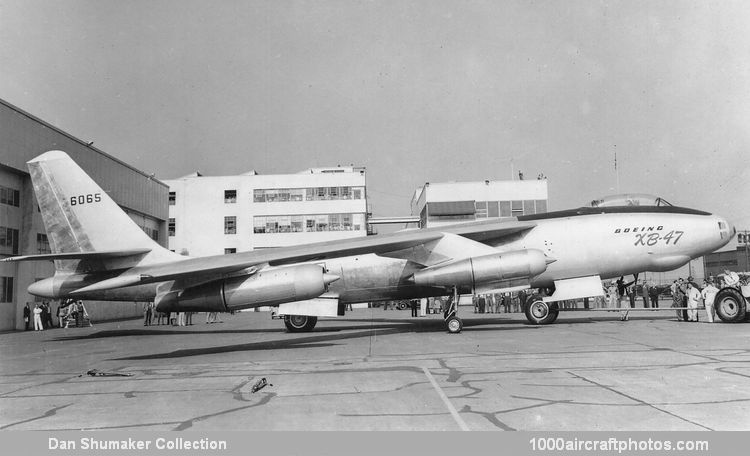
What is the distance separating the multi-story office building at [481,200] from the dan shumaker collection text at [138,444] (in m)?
56.8

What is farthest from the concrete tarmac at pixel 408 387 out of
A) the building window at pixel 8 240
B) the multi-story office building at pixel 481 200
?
the multi-story office building at pixel 481 200

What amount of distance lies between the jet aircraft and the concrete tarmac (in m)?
2.53

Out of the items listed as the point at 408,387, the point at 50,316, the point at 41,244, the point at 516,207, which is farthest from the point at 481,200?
the point at 408,387

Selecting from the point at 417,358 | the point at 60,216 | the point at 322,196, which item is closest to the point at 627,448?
the point at 417,358

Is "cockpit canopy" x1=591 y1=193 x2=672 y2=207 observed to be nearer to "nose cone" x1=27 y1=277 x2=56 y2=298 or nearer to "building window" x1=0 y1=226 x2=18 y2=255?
"nose cone" x1=27 y1=277 x2=56 y2=298

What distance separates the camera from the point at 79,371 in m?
10.3

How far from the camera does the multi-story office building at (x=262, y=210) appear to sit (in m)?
60.8

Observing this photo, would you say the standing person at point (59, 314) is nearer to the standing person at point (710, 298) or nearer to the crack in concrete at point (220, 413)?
the crack in concrete at point (220, 413)

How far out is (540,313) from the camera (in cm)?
1802

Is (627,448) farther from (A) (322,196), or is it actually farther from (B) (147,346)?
(A) (322,196)

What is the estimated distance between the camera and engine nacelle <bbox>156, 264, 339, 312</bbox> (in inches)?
505

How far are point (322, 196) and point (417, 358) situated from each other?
170 ft

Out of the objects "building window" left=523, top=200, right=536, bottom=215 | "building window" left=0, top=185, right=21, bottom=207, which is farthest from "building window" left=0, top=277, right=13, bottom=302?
"building window" left=523, top=200, right=536, bottom=215

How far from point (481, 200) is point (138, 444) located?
195 feet
